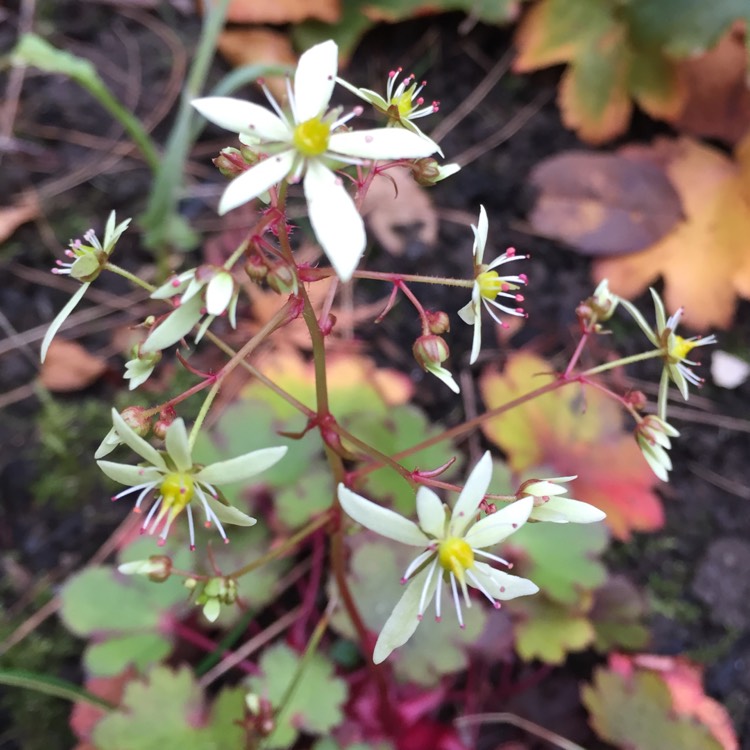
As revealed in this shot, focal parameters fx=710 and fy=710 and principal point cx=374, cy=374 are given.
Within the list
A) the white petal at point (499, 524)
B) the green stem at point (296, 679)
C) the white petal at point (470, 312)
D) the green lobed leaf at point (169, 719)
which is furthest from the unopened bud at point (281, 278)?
the green lobed leaf at point (169, 719)

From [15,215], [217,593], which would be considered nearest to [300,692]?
[217,593]

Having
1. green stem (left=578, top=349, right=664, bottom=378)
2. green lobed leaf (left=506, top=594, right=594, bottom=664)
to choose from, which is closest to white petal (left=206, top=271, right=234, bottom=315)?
green stem (left=578, top=349, right=664, bottom=378)

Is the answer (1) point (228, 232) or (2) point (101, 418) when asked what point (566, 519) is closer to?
(2) point (101, 418)

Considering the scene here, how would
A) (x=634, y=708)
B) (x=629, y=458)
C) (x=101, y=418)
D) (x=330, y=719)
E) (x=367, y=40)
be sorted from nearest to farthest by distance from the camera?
(x=330, y=719), (x=634, y=708), (x=629, y=458), (x=101, y=418), (x=367, y=40)

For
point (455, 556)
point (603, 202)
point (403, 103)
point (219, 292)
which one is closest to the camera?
point (219, 292)

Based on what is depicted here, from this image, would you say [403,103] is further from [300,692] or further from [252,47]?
[252,47]

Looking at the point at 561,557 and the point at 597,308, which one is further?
the point at 561,557

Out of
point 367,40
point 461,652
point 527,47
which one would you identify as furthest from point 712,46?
point 461,652

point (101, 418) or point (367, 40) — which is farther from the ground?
point (367, 40)
